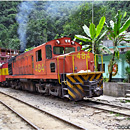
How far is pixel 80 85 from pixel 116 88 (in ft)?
10.9

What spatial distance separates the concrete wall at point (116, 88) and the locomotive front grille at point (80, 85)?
237cm

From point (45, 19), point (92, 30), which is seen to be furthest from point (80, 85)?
point (45, 19)

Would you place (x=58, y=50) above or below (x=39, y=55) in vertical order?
above

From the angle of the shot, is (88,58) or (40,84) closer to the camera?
(88,58)

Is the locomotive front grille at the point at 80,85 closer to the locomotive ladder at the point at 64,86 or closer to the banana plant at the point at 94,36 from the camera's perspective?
the locomotive ladder at the point at 64,86

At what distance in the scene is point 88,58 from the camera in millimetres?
8000

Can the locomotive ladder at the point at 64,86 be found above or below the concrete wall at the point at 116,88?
above

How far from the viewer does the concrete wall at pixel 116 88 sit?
9.34m

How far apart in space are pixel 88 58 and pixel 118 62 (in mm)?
6170

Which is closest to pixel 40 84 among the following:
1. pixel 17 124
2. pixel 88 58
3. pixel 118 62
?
pixel 88 58

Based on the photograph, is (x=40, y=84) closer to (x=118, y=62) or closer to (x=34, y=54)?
(x=34, y=54)

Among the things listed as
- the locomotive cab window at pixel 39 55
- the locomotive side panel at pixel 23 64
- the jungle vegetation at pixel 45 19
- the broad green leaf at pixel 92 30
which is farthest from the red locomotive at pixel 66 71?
the jungle vegetation at pixel 45 19

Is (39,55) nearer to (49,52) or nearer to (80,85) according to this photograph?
(49,52)

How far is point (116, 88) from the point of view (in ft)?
32.0
